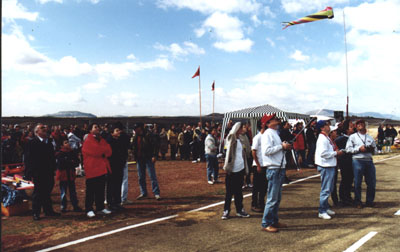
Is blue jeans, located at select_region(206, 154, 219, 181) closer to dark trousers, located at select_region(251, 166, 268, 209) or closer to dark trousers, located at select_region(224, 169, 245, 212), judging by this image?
dark trousers, located at select_region(251, 166, 268, 209)

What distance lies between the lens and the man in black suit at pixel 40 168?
6488 millimetres

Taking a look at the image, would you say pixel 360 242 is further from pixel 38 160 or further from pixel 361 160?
pixel 38 160

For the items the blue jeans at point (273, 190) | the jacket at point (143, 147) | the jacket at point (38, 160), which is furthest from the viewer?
the jacket at point (143, 147)

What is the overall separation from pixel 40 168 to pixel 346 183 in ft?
22.0

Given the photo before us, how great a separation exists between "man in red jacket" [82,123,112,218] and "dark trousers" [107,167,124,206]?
359 millimetres

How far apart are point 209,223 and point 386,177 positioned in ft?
25.0

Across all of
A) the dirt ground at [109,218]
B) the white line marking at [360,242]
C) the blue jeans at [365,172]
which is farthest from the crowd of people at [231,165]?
the white line marking at [360,242]

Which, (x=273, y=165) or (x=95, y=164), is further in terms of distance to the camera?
(x=95, y=164)

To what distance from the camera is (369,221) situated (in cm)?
601

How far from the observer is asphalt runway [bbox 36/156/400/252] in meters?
4.86

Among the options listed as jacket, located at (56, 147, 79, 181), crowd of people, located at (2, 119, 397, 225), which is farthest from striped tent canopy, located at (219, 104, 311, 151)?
jacket, located at (56, 147, 79, 181)

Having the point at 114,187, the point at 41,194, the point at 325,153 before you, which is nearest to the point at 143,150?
the point at 114,187

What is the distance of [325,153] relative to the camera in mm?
6094

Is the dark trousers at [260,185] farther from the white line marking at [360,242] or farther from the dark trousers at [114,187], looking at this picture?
the dark trousers at [114,187]
